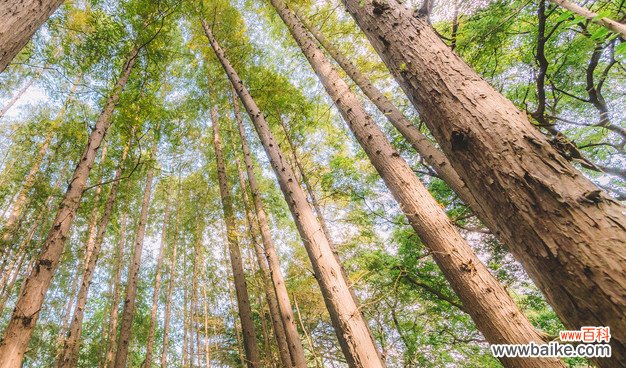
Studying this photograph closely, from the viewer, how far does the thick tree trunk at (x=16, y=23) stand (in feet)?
5.22

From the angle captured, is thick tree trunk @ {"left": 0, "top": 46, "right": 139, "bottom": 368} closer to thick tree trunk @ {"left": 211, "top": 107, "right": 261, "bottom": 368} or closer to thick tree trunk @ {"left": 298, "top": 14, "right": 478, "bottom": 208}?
thick tree trunk @ {"left": 211, "top": 107, "right": 261, "bottom": 368}

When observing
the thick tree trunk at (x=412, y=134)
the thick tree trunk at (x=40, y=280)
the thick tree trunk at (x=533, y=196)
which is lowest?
the thick tree trunk at (x=533, y=196)

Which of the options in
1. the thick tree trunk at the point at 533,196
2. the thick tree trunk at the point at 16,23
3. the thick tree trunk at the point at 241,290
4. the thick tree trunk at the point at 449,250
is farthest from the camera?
the thick tree trunk at the point at 241,290

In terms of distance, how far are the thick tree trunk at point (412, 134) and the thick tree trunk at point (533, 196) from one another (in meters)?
1.47

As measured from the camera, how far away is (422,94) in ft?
4.55

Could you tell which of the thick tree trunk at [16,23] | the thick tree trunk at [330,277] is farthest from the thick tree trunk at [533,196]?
the thick tree trunk at [16,23]

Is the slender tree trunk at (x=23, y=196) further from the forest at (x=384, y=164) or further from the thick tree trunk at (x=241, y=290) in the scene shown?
the thick tree trunk at (x=241, y=290)

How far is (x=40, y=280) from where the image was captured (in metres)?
2.89

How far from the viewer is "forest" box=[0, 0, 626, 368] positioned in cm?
93

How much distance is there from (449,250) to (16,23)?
139 inches

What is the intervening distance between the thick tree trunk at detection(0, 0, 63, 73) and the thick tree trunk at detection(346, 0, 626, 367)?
7.72 ft

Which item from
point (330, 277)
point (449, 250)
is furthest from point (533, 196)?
point (330, 277)

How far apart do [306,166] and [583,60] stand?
6.86 meters

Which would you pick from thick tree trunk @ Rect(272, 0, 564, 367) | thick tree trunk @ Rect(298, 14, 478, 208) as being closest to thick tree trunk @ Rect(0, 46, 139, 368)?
thick tree trunk @ Rect(272, 0, 564, 367)
